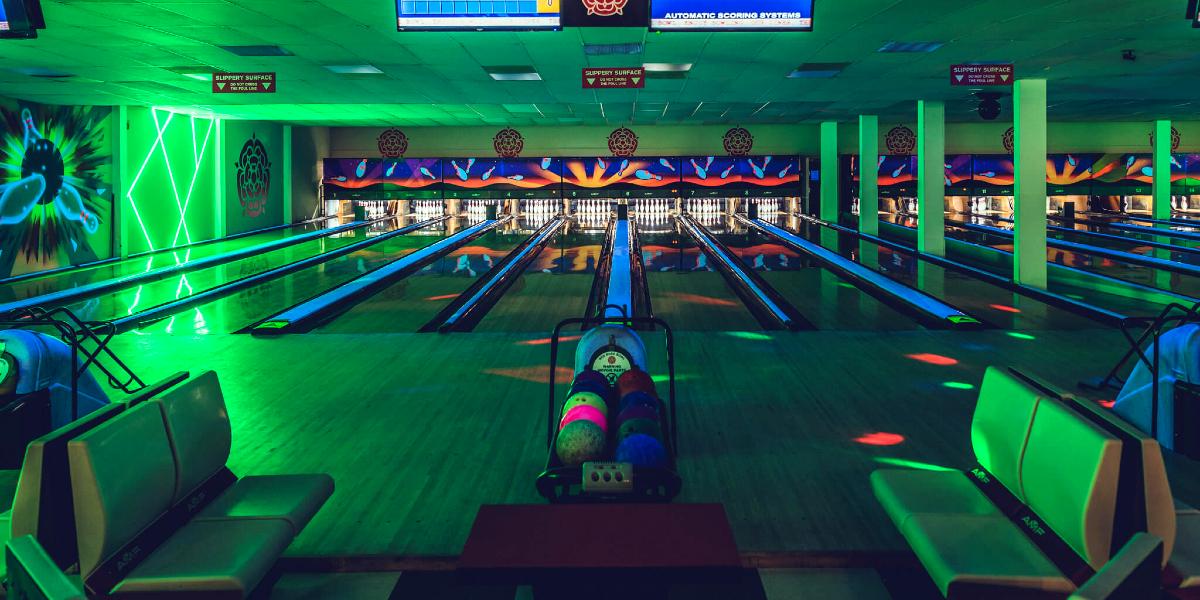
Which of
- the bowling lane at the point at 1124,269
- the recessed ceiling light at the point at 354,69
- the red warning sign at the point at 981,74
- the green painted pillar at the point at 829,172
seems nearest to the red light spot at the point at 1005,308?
the bowling lane at the point at 1124,269

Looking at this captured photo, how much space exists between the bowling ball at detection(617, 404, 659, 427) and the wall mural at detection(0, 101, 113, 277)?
33.1 feet

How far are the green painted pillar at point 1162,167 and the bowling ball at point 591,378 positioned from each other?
15.9 meters

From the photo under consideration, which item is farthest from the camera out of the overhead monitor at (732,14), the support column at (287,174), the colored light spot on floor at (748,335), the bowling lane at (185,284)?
the support column at (287,174)

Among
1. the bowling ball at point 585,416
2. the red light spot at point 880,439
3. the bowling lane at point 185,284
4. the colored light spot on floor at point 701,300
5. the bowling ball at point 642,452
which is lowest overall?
the red light spot at point 880,439

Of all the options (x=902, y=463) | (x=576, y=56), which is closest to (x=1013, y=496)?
(x=902, y=463)

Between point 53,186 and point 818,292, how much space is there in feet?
31.6

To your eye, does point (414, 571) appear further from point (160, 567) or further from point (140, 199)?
point (140, 199)

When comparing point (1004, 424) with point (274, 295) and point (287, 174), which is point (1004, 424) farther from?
point (287, 174)

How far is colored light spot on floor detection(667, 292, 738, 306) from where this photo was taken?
8711mm

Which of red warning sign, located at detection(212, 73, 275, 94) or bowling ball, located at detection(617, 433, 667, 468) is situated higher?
red warning sign, located at detection(212, 73, 275, 94)

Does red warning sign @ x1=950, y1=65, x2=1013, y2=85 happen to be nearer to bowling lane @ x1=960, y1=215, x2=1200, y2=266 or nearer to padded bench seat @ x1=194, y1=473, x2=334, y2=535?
bowling lane @ x1=960, y1=215, x2=1200, y2=266

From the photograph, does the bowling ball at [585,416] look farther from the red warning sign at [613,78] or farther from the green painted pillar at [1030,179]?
the green painted pillar at [1030,179]

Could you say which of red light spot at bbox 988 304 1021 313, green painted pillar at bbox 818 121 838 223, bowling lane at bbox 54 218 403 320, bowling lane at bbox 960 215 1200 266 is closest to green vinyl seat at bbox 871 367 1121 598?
red light spot at bbox 988 304 1021 313

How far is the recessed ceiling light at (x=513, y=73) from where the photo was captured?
9172 millimetres
